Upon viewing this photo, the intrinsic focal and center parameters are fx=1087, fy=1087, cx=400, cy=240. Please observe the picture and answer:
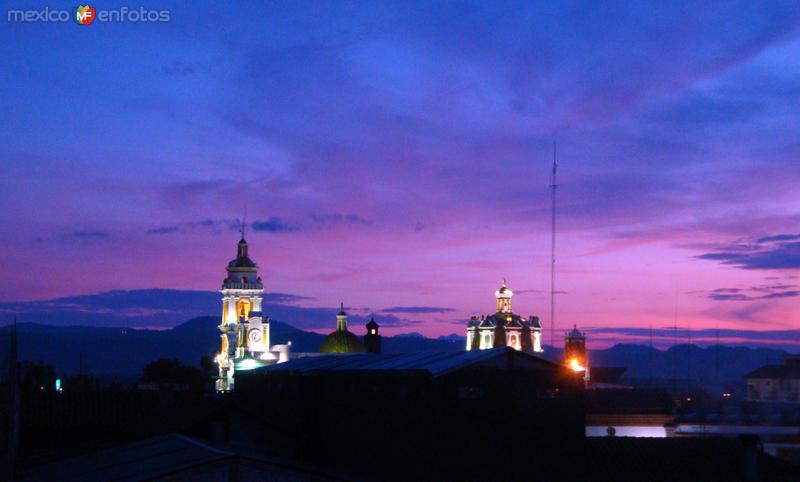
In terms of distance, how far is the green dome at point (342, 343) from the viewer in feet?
306

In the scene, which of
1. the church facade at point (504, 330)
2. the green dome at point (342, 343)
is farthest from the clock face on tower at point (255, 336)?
the church facade at point (504, 330)

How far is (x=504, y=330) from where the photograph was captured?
325ft

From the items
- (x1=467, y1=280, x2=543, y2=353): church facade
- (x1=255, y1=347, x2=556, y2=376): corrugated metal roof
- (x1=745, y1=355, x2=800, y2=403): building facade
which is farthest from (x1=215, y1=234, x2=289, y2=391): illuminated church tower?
(x1=255, y1=347, x2=556, y2=376): corrugated metal roof

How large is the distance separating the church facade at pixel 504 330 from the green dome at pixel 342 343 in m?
10.6

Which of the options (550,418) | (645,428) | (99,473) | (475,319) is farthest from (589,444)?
(475,319)

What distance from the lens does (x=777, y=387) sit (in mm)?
98812

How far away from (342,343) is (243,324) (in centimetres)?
1060

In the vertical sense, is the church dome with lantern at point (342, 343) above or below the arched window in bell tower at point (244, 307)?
below

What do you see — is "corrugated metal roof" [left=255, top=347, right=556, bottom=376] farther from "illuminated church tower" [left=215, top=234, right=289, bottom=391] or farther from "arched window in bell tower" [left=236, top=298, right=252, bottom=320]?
"arched window in bell tower" [left=236, top=298, right=252, bottom=320]

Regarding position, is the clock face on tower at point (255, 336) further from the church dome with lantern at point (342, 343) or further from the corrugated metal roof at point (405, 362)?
the corrugated metal roof at point (405, 362)

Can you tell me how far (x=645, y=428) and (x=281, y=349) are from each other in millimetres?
42917

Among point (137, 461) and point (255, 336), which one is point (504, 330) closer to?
point (255, 336)

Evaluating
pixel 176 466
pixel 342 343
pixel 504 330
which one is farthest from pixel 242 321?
pixel 176 466

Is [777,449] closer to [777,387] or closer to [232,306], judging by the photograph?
[777,387]
